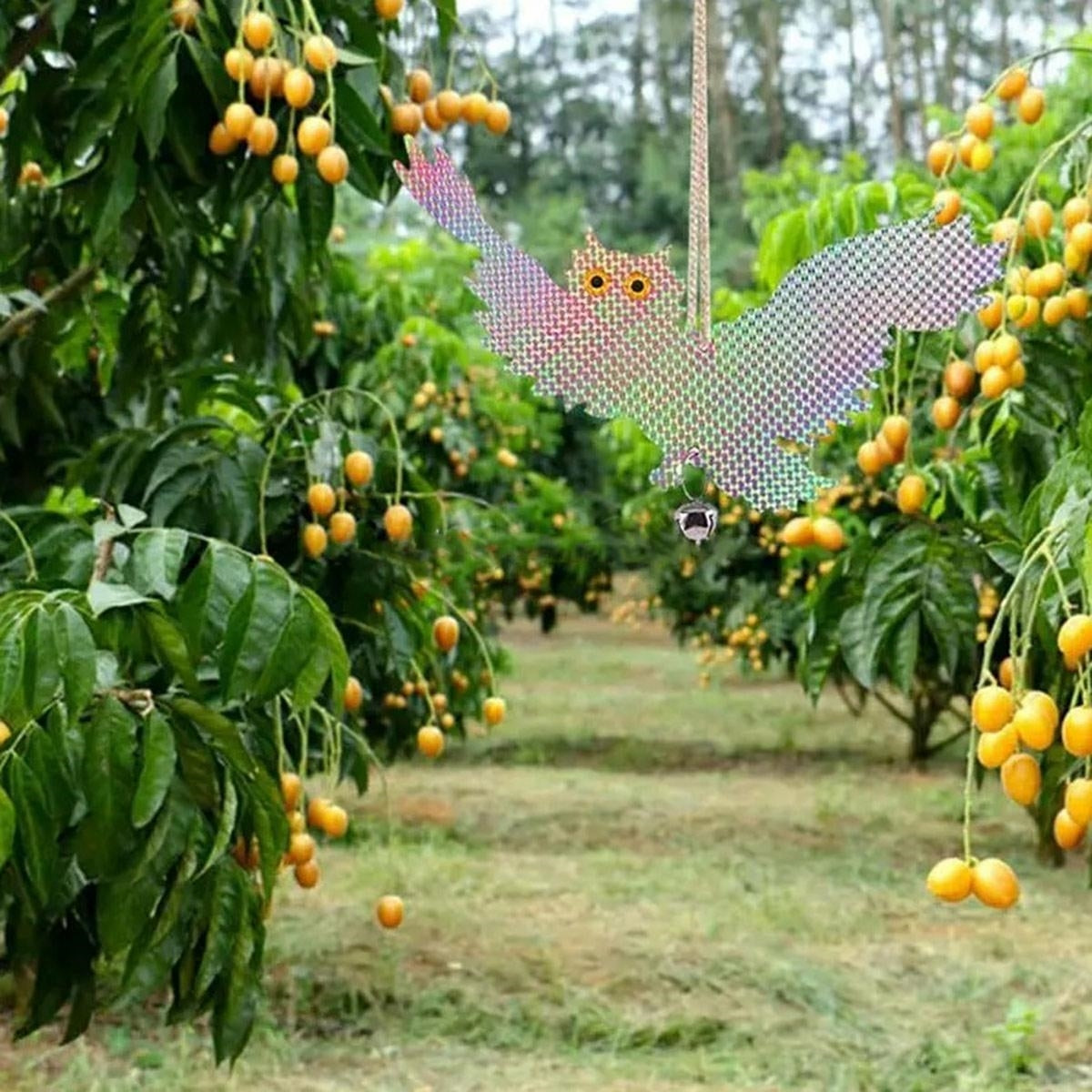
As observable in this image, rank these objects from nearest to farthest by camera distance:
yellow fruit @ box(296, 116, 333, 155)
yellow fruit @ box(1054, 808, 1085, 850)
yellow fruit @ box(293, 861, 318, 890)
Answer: yellow fruit @ box(1054, 808, 1085, 850)
yellow fruit @ box(296, 116, 333, 155)
yellow fruit @ box(293, 861, 318, 890)

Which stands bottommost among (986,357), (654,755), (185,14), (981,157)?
(654,755)

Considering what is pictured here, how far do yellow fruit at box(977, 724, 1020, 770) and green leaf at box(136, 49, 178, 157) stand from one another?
3.06ft

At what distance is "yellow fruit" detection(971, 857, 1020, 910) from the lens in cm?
69

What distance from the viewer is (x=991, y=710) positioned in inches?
28.8

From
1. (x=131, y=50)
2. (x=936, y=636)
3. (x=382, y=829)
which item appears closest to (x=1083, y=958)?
(x=382, y=829)

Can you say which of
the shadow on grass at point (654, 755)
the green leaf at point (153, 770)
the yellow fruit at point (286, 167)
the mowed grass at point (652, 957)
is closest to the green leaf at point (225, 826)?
the green leaf at point (153, 770)

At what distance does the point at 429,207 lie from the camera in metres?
0.59

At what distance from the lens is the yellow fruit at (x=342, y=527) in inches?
72.0

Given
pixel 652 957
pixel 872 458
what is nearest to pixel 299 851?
pixel 872 458

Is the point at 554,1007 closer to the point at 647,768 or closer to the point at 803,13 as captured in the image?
the point at 803,13

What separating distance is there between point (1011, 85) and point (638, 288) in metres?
0.58

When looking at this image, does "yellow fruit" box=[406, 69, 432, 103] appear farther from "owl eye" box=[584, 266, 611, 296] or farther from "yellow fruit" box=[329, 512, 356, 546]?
"owl eye" box=[584, 266, 611, 296]

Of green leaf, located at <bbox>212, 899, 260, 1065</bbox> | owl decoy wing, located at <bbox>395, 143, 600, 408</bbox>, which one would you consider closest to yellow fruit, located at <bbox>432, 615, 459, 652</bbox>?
green leaf, located at <bbox>212, 899, 260, 1065</bbox>

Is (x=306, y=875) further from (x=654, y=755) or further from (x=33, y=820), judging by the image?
(x=654, y=755)
